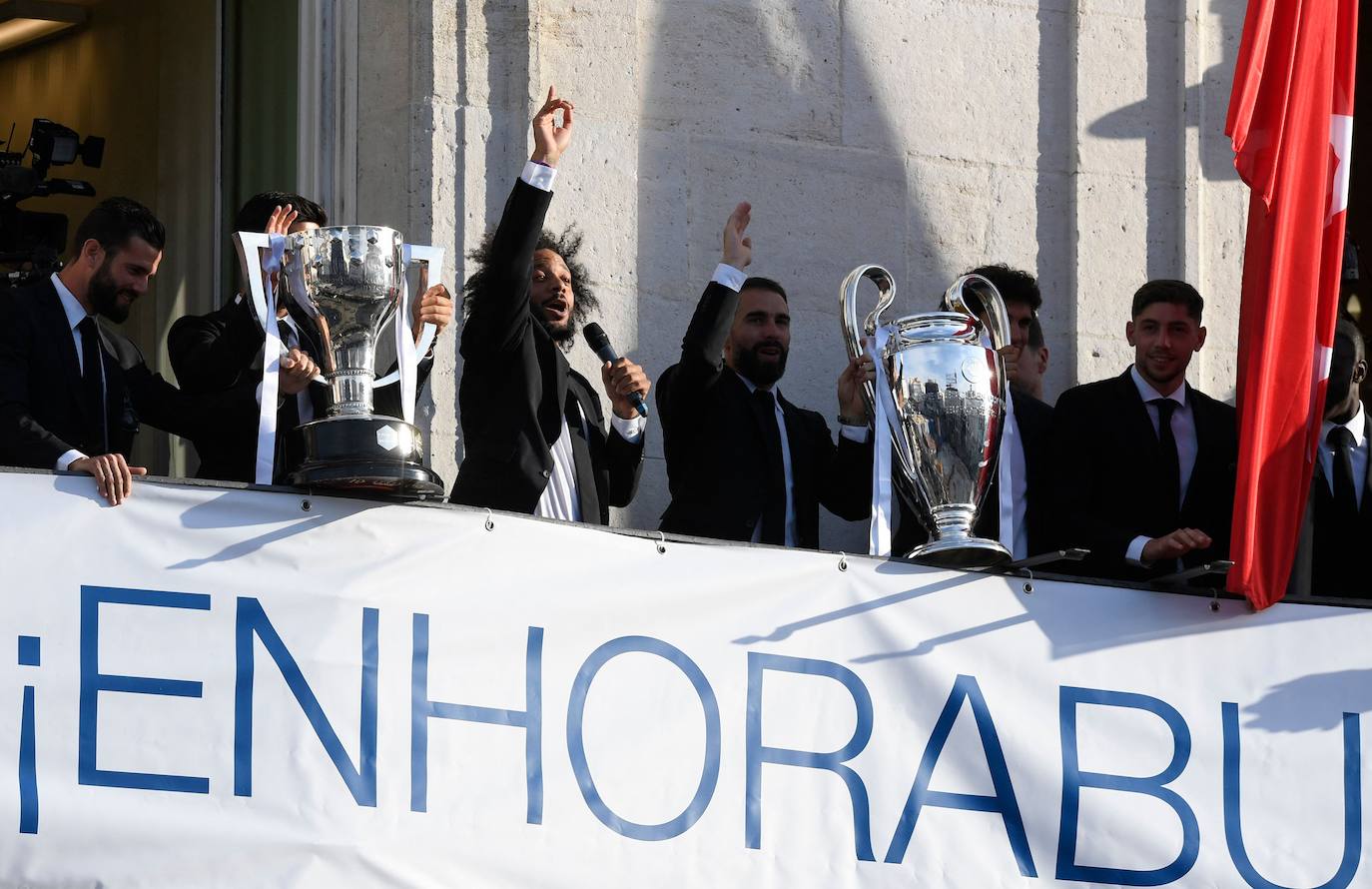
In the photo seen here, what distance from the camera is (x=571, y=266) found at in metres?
7.71

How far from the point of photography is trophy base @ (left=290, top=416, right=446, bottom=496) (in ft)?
18.6

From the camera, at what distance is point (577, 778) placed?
230 inches

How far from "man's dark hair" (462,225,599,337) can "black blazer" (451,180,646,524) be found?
1.61ft

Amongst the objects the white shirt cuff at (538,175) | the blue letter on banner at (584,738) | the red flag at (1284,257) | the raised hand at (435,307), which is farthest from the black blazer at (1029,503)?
the raised hand at (435,307)

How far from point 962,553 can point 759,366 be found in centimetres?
128

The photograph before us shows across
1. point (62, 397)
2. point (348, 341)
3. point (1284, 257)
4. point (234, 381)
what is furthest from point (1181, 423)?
point (62, 397)

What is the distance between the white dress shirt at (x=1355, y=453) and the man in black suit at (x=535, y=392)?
6.38 feet

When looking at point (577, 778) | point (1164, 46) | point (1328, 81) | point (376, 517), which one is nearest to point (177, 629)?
point (376, 517)

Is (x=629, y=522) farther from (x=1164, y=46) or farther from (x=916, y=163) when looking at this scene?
(x=1164, y=46)

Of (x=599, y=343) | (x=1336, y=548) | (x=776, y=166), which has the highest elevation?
(x=776, y=166)

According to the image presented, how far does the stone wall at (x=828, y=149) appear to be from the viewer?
8039mm

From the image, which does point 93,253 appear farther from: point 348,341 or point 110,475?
point 110,475

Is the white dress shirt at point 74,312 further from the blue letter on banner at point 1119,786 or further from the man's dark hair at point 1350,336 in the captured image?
the man's dark hair at point 1350,336

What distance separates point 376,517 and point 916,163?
3525 mm
